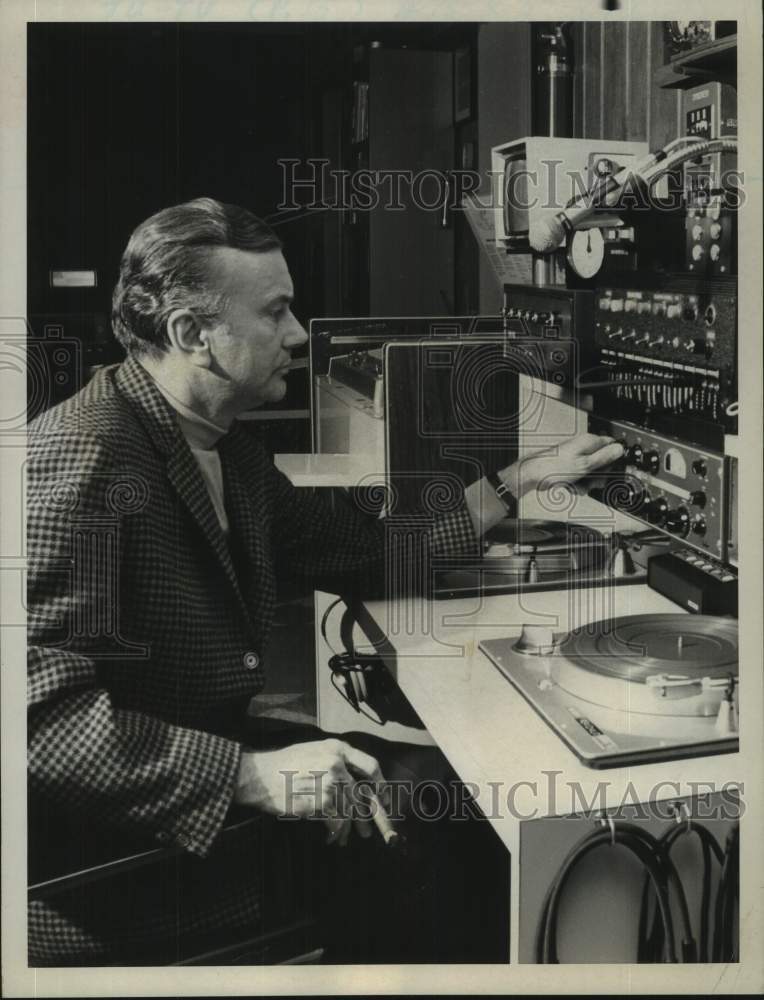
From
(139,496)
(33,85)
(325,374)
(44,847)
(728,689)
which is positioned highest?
(33,85)

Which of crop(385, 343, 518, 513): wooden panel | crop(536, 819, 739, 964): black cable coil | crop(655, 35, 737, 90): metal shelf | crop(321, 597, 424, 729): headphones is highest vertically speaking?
crop(655, 35, 737, 90): metal shelf

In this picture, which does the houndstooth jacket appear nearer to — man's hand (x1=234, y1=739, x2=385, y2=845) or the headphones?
man's hand (x1=234, y1=739, x2=385, y2=845)

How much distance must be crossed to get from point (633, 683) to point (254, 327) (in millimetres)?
757

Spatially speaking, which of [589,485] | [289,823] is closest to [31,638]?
[289,823]

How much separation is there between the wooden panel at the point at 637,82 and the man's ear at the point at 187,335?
2.68 ft

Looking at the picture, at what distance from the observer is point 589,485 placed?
1831mm

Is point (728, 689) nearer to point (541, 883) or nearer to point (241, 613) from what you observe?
point (541, 883)

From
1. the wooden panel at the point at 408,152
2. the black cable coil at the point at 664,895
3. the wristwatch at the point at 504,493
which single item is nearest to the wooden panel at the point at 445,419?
the wristwatch at the point at 504,493

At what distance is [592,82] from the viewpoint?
181 centimetres

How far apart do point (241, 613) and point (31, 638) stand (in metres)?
0.31

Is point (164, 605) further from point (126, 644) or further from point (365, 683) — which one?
point (365, 683)

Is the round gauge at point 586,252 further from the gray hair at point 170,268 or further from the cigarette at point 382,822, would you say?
the cigarette at point 382,822

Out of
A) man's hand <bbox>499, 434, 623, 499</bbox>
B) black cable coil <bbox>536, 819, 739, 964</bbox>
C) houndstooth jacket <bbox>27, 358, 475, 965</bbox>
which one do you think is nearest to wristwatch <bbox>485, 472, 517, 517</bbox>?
man's hand <bbox>499, 434, 623, 499</bbox>

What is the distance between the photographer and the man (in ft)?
4.94
